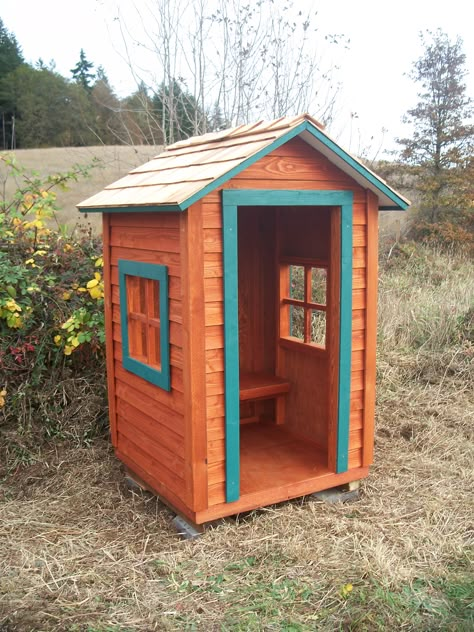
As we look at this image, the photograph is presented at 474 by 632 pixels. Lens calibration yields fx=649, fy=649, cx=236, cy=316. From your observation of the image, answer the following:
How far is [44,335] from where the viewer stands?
5629 millimetres

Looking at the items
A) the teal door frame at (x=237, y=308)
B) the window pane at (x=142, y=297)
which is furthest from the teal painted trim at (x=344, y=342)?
the window pane at (x=142, y=297)

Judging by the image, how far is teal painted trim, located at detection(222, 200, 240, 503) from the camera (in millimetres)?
3709

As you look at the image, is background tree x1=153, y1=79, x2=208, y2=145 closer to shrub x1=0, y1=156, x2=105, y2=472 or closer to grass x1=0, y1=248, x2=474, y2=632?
shrub x1=0, y1=156, x2=105, y2=472

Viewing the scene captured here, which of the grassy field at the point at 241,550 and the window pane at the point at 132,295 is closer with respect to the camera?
the grassy field at the point at 241,550

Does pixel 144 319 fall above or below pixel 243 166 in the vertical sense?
below

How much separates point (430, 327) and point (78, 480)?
4622mm

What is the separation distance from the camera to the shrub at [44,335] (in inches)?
216

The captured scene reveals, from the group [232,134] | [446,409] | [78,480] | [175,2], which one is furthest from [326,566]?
[175,2]

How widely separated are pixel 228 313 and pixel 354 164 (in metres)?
1.18

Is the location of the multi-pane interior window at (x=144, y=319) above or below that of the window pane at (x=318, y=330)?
above

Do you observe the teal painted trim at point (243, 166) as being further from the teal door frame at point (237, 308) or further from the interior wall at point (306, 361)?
the interior wall at point (306, 361)

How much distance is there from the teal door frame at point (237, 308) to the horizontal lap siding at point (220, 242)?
0.04 metres

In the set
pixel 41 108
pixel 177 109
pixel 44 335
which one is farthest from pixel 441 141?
pixel 41 108

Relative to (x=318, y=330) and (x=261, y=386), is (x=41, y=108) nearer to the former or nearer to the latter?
(x=318, y=330)
